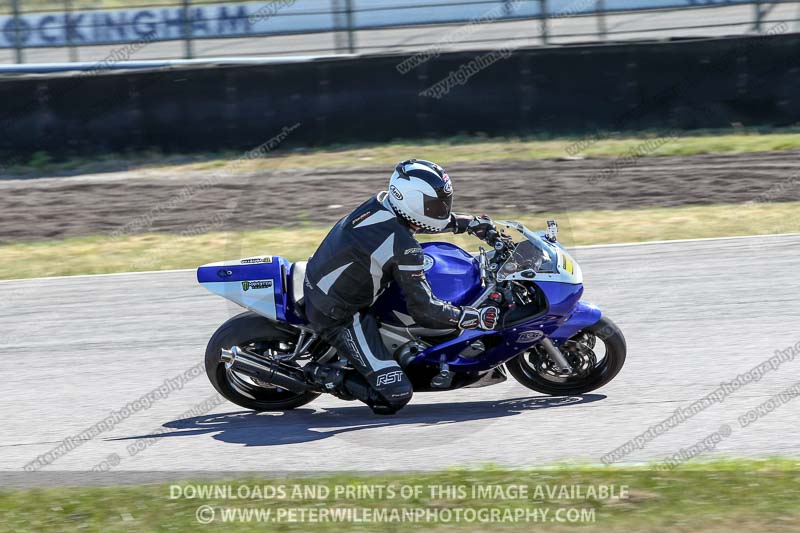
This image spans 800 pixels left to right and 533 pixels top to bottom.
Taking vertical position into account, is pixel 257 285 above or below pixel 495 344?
above

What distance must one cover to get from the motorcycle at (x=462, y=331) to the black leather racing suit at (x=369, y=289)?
0.17 meters

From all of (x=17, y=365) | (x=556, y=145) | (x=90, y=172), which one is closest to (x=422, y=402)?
(x=17, y=365)

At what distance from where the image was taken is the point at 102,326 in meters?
9.80

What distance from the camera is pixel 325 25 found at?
56.4 feet

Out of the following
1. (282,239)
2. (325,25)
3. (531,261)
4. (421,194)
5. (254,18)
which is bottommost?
(282,239)

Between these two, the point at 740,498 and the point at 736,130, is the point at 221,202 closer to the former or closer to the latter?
the point at 736,130

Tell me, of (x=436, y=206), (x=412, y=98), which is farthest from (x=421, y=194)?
(x=412, y=98)

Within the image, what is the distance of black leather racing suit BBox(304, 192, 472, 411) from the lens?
264 inches

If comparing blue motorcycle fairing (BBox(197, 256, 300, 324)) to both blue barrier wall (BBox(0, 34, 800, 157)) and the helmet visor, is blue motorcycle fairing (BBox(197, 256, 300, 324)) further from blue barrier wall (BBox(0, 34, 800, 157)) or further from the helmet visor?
blue barrier wall (BBox(0, 34, 800, 157))

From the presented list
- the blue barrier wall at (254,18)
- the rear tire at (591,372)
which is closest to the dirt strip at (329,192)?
the blue barrier wall at (254,18)

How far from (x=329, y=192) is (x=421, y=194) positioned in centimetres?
794

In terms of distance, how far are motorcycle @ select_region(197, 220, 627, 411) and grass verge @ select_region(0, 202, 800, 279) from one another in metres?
4.43

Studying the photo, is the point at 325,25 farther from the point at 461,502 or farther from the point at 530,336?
the point at 461,502

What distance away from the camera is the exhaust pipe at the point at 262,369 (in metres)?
7.06
